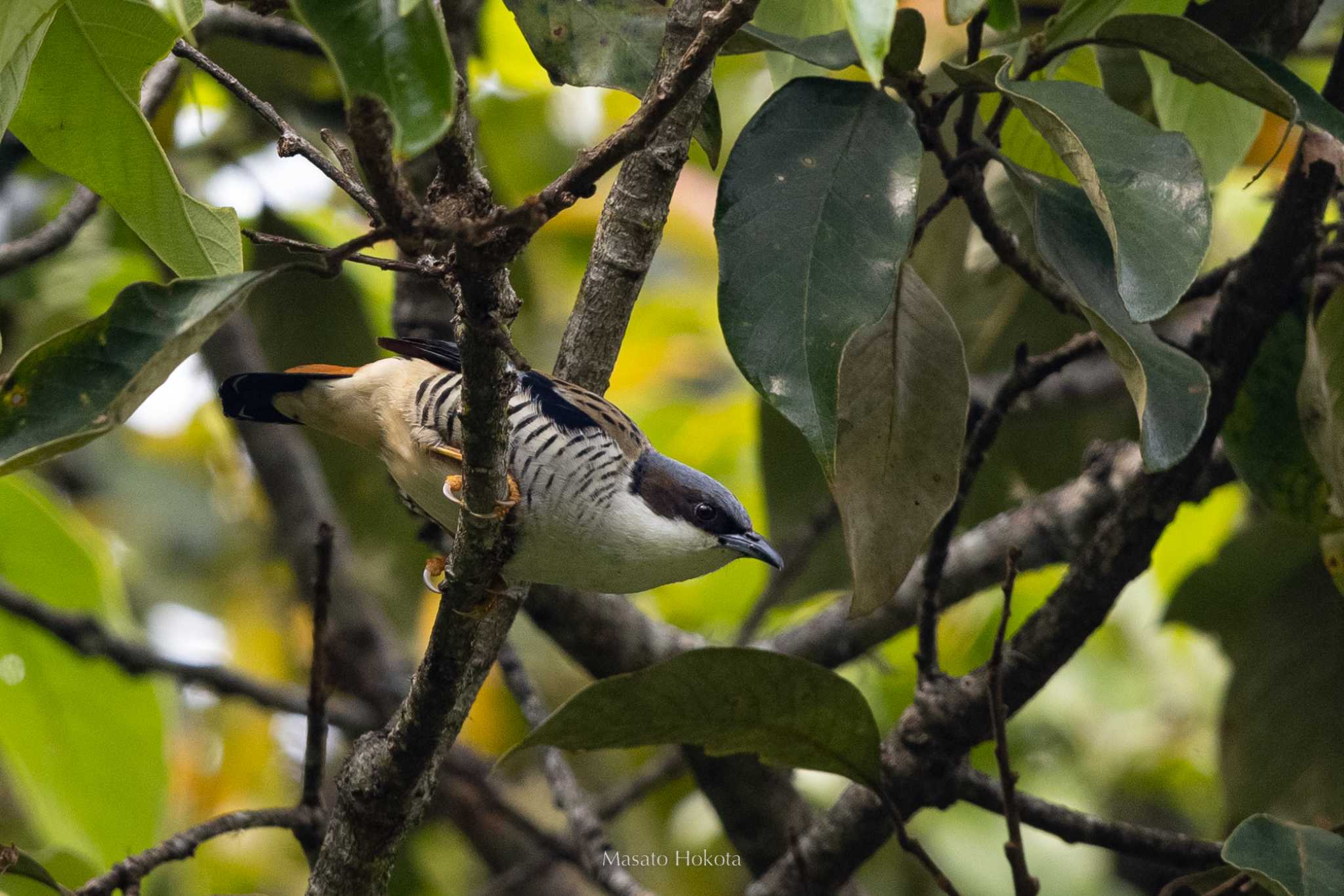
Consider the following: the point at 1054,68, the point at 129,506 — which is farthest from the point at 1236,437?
the point at 129,506

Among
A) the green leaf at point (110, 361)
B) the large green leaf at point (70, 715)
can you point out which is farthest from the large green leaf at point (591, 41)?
the large green leaf at point (70, 715)

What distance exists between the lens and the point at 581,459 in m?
2.74

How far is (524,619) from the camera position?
5219 millimetres

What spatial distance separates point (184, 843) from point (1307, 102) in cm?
249

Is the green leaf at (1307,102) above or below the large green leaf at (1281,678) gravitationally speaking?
above

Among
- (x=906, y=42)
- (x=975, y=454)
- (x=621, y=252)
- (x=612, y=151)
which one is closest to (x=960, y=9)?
(x=906, y=42)

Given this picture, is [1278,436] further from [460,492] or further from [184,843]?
[184,843]

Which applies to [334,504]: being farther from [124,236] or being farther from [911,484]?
[911,484]

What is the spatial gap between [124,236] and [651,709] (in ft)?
10.9

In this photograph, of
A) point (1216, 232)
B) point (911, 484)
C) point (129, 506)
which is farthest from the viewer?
point (129, 506)

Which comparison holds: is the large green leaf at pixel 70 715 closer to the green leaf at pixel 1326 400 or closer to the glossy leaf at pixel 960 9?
the glossy leaf at pixel 960 9

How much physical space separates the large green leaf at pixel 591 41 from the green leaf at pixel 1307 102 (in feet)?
3.31

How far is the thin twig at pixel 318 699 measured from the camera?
2.54 m

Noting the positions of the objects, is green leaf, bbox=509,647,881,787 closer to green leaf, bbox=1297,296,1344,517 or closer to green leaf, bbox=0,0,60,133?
green leaf, bbox=1297,296,1344,517
